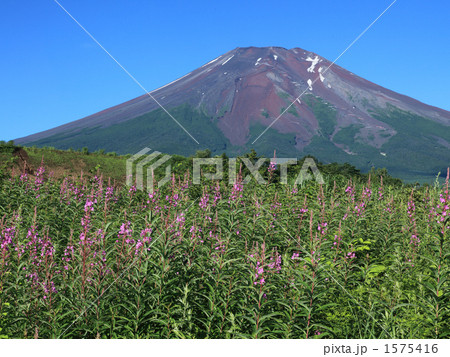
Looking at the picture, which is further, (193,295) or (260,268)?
(193,295)

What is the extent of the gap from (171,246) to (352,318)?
278 centimetres

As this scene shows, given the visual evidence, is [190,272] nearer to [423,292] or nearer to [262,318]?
[262,318]

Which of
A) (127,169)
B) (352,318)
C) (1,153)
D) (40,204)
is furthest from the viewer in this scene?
(127,169)

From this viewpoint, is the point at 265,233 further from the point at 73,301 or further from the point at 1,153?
the point at 1,153

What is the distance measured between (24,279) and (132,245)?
1634 millimetres

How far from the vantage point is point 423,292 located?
688 cm

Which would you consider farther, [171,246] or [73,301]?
[171,246]

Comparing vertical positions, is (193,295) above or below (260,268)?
below

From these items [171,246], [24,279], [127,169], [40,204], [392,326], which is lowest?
[392,326]

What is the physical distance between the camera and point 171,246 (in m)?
6.60

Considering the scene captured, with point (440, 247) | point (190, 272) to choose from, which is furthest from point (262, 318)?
point (440, 247)

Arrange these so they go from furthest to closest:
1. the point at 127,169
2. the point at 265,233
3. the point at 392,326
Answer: the point at 127,169 → the point at 265,233 → the point at 392,326

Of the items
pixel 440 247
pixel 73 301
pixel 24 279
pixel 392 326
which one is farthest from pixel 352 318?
pixel 24 279

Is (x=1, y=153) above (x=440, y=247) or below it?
above
